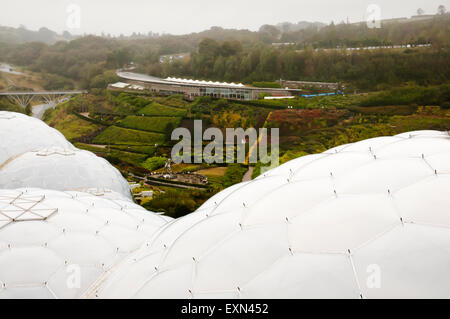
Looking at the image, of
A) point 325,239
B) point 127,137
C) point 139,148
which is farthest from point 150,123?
point 325,239

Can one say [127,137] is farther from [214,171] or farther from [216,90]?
[216,90]

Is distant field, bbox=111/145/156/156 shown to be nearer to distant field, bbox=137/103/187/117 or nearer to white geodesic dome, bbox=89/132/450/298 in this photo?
distant field, bbox=137/103/187/117

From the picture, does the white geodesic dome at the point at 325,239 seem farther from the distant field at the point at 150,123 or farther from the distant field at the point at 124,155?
the distant field at the point at 150,123

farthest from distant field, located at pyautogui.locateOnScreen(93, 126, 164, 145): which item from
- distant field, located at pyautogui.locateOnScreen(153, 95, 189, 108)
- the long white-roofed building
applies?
the long white-roofed building

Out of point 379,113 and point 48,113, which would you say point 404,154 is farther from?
point 48,113

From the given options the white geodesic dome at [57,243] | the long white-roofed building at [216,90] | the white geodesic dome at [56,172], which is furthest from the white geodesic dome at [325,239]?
the long white-roofed building at [216,90]
